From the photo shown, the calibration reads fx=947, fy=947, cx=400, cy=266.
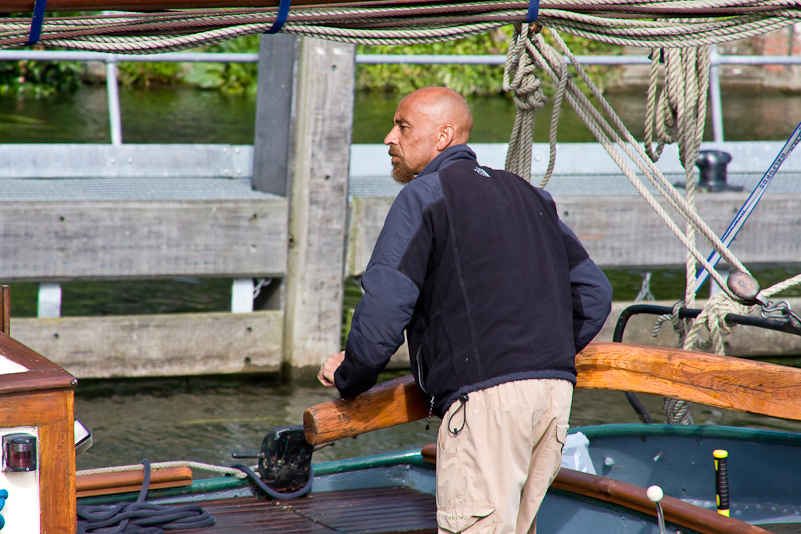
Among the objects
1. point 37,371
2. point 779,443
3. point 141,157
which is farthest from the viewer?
point 141,157

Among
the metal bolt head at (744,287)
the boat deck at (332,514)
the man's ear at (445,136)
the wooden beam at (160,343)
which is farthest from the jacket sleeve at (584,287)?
the wooden beam at (160,343)

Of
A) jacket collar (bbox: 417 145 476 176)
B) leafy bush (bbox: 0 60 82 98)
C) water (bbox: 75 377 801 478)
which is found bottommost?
water (bbox: 75 377 801 478)

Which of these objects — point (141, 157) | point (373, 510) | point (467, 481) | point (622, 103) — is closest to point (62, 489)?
point (467, 481)

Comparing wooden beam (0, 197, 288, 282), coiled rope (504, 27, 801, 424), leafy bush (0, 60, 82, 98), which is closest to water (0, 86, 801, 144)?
leafy bush (0, 60, 82, 98)

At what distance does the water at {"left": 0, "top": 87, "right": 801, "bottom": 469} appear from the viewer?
5461 millimetres

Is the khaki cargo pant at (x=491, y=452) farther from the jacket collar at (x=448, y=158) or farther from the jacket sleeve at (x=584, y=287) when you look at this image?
the jacket collar at (x=448, y=158)

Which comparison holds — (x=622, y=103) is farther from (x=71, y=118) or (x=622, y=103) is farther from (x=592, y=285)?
(x=592, y=285)

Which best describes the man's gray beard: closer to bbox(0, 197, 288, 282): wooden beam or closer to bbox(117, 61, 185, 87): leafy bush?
bbox(0, 197, 288, 282): wooden beam

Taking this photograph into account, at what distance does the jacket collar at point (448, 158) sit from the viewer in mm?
2727

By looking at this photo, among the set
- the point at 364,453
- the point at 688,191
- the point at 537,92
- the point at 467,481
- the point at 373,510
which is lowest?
the point at 364,453

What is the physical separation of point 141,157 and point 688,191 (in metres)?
3.97

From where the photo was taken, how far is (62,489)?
2301 millimetres

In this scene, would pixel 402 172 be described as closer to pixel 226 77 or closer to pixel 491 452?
pixel 491 452

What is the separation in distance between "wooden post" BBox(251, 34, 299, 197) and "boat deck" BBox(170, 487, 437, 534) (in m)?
2.69
